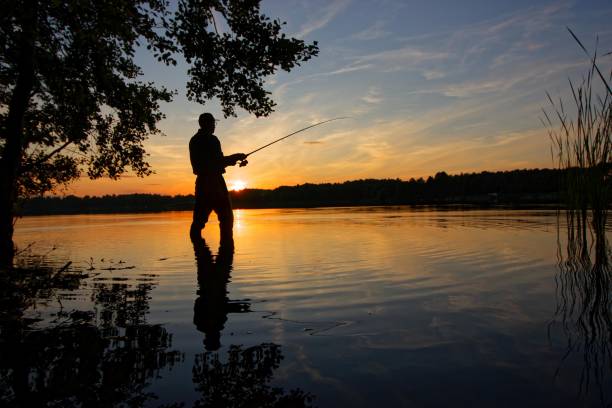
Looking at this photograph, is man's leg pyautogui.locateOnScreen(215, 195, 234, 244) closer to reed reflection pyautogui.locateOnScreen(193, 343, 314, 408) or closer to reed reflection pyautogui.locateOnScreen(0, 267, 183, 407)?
reed reflection pyautogui.locateOnScreen(0, 267, 183, 407)

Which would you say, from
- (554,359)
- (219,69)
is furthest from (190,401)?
(219,69)

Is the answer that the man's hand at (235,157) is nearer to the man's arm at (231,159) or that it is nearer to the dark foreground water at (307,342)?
the man's arm at (231,159)

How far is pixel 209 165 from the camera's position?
980 cm

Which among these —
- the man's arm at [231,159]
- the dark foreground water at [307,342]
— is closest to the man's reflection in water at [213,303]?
the dark foreground water at [307,342]

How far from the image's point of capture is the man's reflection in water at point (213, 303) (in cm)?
381

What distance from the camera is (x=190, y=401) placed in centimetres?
241

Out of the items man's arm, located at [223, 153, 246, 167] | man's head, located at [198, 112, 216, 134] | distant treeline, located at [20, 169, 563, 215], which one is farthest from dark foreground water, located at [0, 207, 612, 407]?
distant treeline, located at [20, 169, 563, 215]

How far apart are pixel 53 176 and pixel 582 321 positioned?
1587 cm

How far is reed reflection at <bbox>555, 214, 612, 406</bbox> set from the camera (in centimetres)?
266

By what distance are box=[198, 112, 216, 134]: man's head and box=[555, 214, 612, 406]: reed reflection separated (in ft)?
26.2

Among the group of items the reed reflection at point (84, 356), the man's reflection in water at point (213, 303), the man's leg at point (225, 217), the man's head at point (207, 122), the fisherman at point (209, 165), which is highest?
the man's head at point (207, 122)

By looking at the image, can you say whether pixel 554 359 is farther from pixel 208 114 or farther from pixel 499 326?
pixel 208 114

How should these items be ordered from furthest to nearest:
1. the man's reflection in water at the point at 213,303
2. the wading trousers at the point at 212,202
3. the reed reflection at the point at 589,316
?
1. the wading trousers at the point at 212,202
2. the man's reflection in water at the point at 213,303
3. the reed reflection at the point at 589,316

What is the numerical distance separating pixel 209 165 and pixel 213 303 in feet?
17.7
